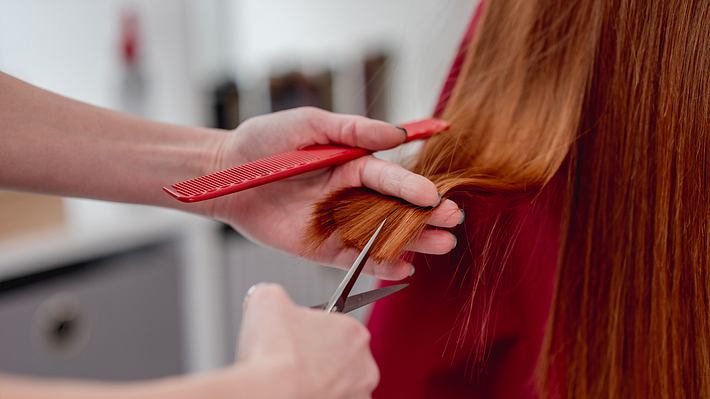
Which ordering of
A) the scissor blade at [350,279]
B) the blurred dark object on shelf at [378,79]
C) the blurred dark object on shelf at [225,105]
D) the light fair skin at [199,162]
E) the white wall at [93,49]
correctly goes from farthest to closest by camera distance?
the blurred dark object on shelf at [378,79]
the blurred dark object on shelf at [225,105]
the white wall at [93,49]
the light fair skin at [199,162]
the scissor blade at [350,279]

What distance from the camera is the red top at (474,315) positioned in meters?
0.66

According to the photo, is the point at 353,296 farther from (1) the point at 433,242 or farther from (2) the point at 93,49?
(2) the point at 93,49

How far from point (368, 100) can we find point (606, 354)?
123 centimetres

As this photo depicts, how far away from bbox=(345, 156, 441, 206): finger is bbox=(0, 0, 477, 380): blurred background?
40 centimetres

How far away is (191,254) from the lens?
1652 millimetres

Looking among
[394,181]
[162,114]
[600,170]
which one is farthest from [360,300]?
[162,114]

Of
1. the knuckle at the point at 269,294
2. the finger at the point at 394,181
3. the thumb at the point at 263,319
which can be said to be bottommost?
the thumb at the point at 263,319

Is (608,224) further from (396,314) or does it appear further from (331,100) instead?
(331,100)

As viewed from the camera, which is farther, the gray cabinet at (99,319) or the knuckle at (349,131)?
the gray cabinet at (99,319)

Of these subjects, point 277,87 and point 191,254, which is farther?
point 277,87

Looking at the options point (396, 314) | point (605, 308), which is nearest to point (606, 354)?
point (605, 308)

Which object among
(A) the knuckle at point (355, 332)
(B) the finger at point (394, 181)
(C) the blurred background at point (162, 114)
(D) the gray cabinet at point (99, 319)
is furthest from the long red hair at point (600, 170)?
(D) the gray cabinet at point (99, 319)

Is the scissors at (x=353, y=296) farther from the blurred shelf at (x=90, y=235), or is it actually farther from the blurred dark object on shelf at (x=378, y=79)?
the blurred dark object on shelf at (x=378, y=79)

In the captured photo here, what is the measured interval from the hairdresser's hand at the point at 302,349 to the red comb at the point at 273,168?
13 cm
